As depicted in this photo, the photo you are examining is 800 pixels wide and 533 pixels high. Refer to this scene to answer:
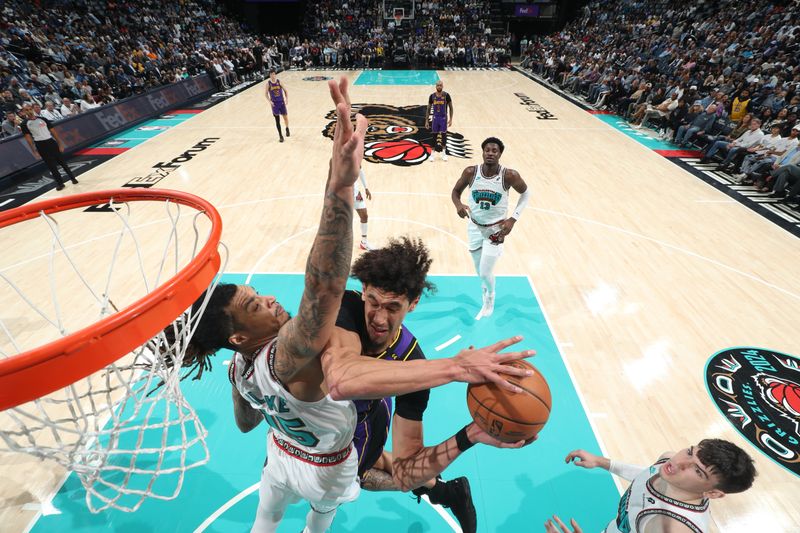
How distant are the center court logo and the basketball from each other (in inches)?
131

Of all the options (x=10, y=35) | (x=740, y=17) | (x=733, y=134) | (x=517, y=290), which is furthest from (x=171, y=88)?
(x=740, y=17)

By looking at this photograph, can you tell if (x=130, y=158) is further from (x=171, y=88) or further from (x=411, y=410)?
(x=411, y=410)

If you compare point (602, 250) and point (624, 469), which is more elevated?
point (624, 469)

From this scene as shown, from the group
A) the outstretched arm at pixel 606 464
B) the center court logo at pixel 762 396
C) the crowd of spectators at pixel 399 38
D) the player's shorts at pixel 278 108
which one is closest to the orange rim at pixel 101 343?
the outstretched arm at pixel 606 464

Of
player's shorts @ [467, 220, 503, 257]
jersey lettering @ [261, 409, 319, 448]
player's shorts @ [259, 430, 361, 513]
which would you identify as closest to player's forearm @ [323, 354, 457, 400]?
jersey lettering @ [261, 409, 319, 448]

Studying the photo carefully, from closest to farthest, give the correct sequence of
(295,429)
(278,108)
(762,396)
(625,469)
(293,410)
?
(293,410) < (295,429) < (625,469) < (762,396) < (278,108)

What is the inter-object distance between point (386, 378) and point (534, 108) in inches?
641

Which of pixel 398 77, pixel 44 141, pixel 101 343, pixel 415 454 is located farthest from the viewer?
pixel 398 77

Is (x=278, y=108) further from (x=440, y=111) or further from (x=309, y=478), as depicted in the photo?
(x=309, y=478)

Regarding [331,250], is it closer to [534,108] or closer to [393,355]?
[393,355]

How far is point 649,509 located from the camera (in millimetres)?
2205

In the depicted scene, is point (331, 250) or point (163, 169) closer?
point (331, 250)

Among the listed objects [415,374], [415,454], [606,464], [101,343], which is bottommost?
[606,464]

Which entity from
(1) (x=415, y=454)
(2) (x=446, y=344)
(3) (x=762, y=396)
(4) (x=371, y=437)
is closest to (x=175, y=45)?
(2) (x=446, y=344)
